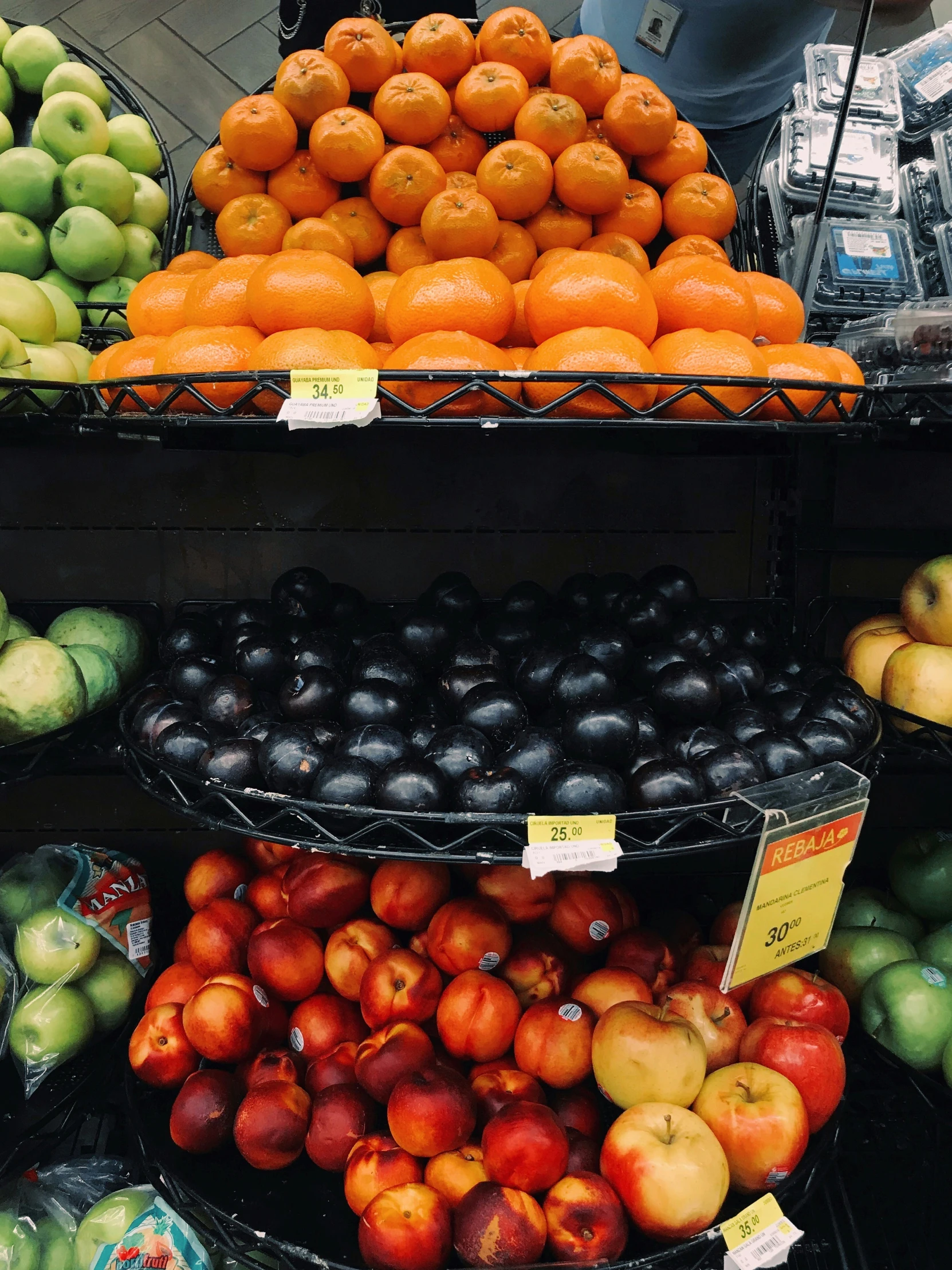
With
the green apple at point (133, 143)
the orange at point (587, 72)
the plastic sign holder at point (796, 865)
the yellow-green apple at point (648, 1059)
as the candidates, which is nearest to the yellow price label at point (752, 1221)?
the yellow-green apple at point (648, 1059)

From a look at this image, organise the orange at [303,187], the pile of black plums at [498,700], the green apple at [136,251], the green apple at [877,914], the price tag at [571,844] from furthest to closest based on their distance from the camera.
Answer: the green apple at [136,251] → the green apple at [877,914] → the orange at [303,187] → the pile of black plums at [498,700] → the price tag at [571,844]

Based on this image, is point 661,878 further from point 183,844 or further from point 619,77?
point 619,77

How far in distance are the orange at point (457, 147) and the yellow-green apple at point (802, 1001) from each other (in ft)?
4.03

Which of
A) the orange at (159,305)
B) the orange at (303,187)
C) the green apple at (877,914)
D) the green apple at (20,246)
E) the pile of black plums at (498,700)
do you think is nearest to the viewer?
the pile of black plums at (498,700)

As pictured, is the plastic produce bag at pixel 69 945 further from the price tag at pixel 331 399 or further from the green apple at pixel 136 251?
the green apple at pixel 136 251

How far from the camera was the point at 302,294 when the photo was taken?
2.98ft

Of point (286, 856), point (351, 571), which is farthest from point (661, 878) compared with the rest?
point (351, 571)

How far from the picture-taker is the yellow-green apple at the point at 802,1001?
1.02 meters

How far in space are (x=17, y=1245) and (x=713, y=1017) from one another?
948 millimetres

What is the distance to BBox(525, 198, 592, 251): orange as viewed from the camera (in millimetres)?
1164

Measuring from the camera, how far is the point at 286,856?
4.03 feet

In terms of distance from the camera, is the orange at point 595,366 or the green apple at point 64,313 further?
the green apple at point 64,313

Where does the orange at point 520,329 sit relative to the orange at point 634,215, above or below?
below

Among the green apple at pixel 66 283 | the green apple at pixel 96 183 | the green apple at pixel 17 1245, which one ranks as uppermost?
the green apple at pixel 96 183
